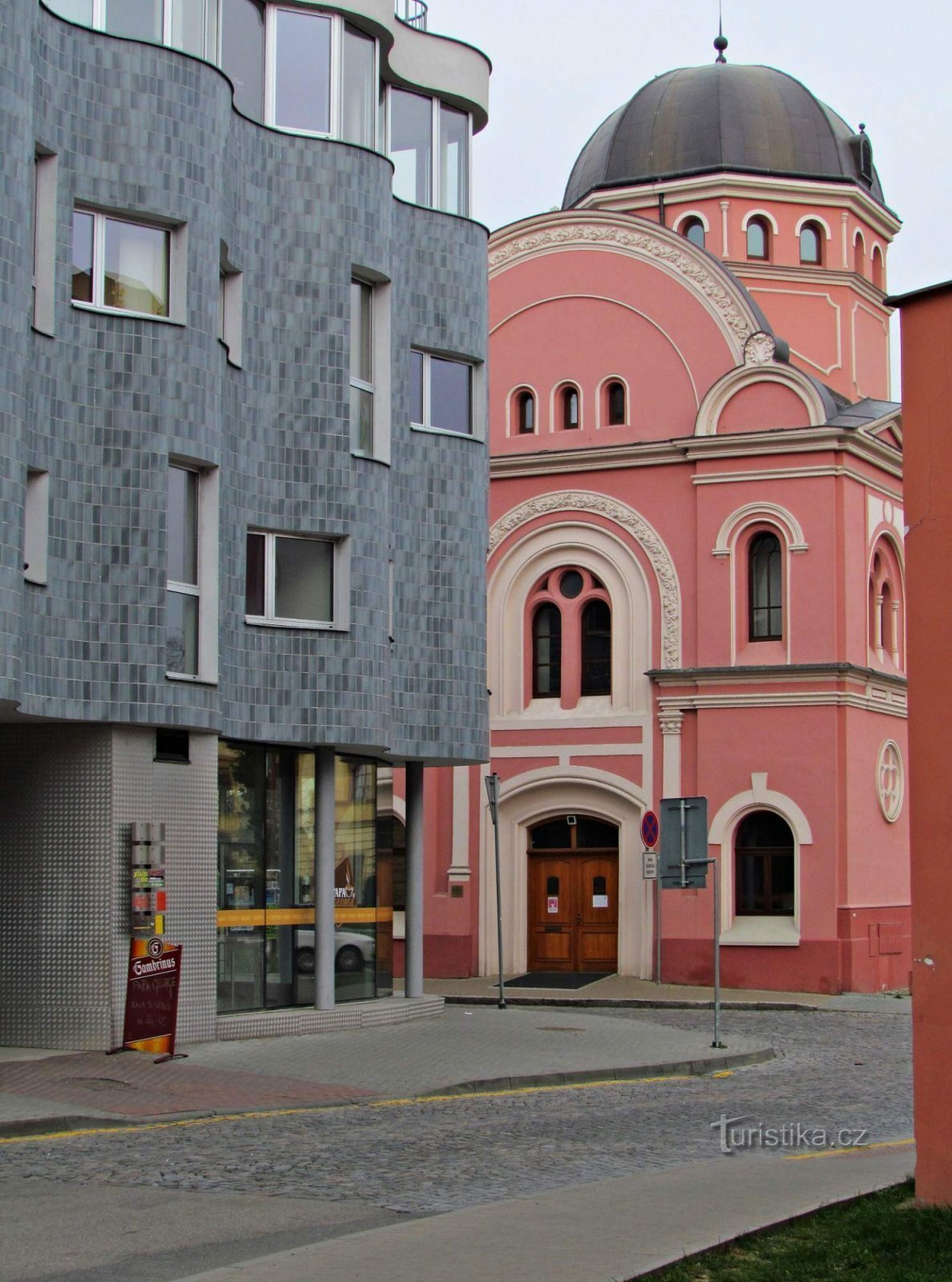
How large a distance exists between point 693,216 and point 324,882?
2276cm

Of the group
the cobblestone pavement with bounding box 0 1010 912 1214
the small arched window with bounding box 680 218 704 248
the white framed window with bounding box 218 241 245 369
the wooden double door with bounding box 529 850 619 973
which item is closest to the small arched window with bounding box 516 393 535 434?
the small arched window with bounding box 680 218 704 248

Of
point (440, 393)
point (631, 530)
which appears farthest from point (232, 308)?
point (631, 530)

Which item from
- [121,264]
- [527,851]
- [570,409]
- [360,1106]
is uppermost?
[570,409]

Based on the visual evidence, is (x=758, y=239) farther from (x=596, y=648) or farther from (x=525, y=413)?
(x=596, y=648)

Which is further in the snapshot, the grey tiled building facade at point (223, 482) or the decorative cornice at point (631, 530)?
the decorative cornice at point (631, 530)

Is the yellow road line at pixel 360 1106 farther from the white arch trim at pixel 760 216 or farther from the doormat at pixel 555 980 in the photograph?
the white arch trim at pixel 760 216

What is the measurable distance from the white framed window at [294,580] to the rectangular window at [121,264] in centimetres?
301

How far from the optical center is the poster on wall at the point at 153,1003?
1830cm

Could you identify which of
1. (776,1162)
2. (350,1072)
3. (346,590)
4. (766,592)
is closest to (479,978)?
(766,592)

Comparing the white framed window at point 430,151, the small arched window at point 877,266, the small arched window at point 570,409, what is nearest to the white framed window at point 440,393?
the white framed window at point 430,151

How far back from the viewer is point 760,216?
4084cm

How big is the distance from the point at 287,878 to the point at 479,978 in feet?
48.1

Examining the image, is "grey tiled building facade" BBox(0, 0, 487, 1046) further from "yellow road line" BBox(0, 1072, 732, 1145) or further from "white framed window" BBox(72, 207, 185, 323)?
"yellow road line" BBox(0, 1072, 732, 1145)

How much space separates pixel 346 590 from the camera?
22.2m
